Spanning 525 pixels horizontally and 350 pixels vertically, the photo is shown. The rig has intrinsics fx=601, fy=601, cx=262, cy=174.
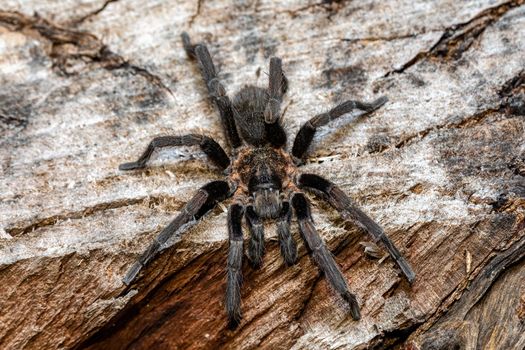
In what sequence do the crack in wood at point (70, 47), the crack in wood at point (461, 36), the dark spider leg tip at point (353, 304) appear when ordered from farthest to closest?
the crack in wood at point (70, 47), the crack in wood at point (461, 36), the dark spider leg tip at point (353, 304)

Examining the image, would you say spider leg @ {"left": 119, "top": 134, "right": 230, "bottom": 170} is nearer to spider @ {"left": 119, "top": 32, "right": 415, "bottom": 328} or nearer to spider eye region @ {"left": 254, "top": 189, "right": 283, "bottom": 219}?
spider @ {"left": 119, "top": 32, "right": 415, "bottom": 328}

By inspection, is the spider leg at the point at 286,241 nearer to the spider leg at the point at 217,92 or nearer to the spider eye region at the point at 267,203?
the spider eye region at the point at 267,203

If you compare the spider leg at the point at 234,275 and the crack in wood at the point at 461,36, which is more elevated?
the crack in wood at the point at 461,36

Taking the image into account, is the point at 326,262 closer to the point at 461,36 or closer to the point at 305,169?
the point at 305,169

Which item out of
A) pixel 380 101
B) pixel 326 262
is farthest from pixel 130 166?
pixel 380 101

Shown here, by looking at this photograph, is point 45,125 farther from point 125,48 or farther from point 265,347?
point 265,347

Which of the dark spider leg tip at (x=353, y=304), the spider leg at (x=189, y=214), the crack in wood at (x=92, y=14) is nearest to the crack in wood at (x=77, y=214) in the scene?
the spider leg at (x=189, y=214)

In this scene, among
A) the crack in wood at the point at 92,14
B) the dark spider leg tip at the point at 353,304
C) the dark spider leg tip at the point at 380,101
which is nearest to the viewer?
the dark spider leg tip at the point at 353,304
